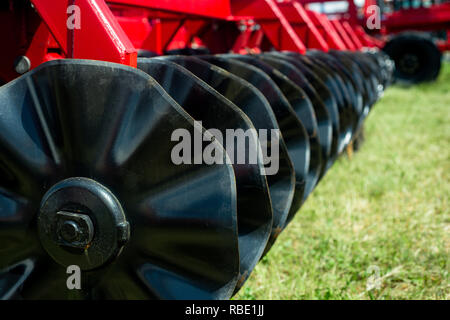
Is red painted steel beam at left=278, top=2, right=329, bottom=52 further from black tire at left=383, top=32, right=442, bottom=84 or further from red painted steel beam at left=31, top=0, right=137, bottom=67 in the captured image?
black tire at left=383, top=32, right=442, bottom=84

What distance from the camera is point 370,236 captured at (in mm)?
2232

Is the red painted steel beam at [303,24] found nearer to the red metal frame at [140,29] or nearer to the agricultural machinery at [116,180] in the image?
the red metal frame at [140,29]

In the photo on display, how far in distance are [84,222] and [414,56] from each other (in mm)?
7944

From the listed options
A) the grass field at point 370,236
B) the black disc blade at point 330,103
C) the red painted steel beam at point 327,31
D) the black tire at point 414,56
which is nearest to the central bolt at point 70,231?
the grass field at point 370,236

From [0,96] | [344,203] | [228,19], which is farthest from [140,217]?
[228,19]

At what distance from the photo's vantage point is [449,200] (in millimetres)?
2686

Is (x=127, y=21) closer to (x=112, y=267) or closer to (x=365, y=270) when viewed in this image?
(x=365, y=270)

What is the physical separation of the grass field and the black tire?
4201 mm

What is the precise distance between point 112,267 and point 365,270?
1.25 m

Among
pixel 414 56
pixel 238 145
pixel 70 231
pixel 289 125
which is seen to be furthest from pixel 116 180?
pixel 414 56

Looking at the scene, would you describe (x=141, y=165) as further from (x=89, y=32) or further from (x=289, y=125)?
(x=289, y=125)

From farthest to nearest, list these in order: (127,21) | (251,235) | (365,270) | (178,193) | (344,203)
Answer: (127,21)
(344,203)
(365,270)
(251,235)
(178,193)

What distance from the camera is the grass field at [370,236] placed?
5.77 ft
